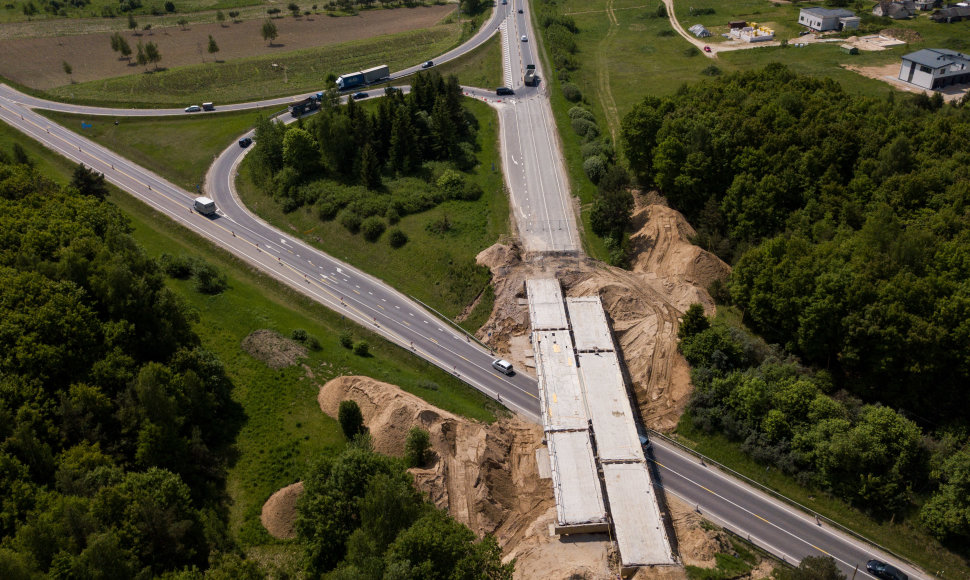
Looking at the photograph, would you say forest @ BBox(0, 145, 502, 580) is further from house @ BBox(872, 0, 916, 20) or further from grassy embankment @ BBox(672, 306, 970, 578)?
house @ BBox(872, 0, 916, 20)

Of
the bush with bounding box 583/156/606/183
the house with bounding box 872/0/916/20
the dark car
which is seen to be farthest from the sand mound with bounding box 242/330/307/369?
the house with bounding box 872/0/916/20

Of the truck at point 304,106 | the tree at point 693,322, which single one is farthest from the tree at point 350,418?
the truck at point 304,106

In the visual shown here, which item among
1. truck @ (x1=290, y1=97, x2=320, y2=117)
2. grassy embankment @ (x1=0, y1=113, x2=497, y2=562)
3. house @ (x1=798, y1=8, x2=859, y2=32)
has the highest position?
house @ (x1=798, y1=8, x2=859, y2=32)

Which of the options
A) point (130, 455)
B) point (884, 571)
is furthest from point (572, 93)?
point (130, 455)

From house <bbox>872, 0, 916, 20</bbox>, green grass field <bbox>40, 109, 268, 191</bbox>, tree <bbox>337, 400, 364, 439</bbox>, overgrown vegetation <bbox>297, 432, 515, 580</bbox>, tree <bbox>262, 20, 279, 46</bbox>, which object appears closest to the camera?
overgrown vegetation <bbox>297, 432, 515, 580</bbox>

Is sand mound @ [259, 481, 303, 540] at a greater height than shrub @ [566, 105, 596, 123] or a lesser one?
lesser

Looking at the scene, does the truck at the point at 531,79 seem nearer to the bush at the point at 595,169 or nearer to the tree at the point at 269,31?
the bush at the point at 595,169
